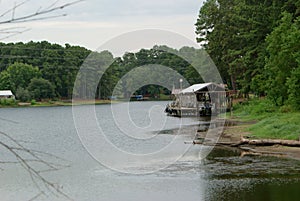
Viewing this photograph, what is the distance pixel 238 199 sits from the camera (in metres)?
13.5

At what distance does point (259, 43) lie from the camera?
3988cm

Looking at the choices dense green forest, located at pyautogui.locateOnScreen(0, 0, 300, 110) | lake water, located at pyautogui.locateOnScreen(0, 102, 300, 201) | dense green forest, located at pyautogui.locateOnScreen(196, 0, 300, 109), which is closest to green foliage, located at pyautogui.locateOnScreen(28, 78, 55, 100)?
dense green forest, located at pyautogui.locateOnScreen(0, 0, 300, 110)

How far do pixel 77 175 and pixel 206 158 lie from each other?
5766 mm

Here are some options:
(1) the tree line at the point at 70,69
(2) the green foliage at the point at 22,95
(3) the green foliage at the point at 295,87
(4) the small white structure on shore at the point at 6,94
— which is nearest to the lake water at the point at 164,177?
(3) the green foliage at the point at 295,87

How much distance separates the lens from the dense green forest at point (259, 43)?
95.7ft

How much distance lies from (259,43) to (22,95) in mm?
58089

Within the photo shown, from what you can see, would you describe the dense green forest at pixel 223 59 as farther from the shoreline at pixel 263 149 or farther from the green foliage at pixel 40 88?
the shoreline at pixel 263 149

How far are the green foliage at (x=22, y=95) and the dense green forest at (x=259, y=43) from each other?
39688 mm

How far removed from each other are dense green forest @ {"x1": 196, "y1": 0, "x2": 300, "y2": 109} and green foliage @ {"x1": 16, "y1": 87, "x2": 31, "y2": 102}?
39.7 meters

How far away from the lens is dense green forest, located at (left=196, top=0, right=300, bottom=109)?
2916cm

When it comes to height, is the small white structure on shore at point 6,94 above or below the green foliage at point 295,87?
above

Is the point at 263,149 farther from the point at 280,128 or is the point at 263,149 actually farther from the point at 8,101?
the point at 8,101

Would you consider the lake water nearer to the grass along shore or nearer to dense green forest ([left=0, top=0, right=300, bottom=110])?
the grass along shore

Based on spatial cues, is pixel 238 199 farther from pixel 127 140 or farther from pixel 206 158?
pixel 127 140
